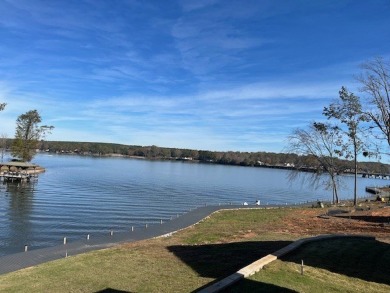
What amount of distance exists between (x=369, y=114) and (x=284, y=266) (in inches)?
1021

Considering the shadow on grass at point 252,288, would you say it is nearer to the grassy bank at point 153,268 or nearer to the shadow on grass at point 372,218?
the grassy bank at point 153,268

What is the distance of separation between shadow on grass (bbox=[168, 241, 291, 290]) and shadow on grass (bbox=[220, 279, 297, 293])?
191 centimetres

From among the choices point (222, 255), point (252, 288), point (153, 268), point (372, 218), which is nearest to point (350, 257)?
point (222, 255)

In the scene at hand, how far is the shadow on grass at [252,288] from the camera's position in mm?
10367

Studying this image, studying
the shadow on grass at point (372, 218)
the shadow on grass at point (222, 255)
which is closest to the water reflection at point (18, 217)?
the shadow on grass at point (222, 255)

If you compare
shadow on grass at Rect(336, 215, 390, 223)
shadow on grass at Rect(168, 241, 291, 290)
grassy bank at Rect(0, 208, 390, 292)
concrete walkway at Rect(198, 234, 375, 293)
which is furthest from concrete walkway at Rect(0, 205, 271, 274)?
shadow on grass at Rect(336, 215, 390, 223)

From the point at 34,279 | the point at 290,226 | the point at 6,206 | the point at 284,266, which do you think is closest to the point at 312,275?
the point at 284,266

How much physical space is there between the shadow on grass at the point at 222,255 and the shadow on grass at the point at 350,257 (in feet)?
5.74

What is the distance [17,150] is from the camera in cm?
9838

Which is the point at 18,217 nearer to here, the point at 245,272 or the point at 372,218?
the point at 245,272

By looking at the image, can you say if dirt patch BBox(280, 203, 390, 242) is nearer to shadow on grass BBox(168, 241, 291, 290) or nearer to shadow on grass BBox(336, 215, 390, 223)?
shadow on grass BBox(336, 215, 390, 223)

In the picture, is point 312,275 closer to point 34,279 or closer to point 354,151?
point 34,279

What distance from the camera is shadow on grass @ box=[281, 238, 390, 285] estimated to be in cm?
1308

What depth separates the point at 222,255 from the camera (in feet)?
54.7
